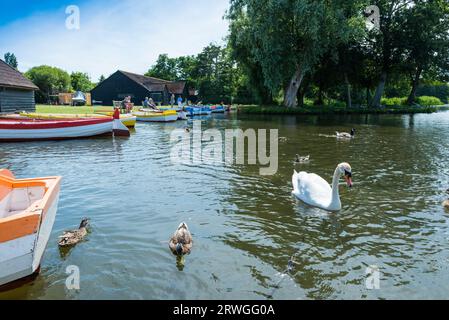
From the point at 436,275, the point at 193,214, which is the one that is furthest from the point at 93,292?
the point at 436,275

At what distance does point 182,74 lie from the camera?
346 ft

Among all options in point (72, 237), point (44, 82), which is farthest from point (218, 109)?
point (44, 82)

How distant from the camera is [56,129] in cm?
2034

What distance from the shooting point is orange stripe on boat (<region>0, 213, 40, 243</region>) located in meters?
4.66

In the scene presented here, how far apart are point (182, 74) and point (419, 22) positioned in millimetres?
70799

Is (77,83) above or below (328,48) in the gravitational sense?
above

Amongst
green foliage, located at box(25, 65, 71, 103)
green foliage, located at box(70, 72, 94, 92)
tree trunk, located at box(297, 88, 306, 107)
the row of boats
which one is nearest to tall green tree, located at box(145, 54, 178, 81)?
green foliage, located at box(70, 72, 94, 92)

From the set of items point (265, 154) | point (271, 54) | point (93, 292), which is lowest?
point (93, 292)

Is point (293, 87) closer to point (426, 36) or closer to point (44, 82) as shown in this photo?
point (426, 36)

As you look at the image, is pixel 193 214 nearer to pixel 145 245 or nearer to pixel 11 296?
pixel 145 245

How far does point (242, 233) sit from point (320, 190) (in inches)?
110

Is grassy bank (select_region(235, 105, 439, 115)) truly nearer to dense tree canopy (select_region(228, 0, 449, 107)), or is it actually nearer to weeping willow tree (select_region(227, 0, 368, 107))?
dense tree canopy (select_region(228, 0, 449, 107))

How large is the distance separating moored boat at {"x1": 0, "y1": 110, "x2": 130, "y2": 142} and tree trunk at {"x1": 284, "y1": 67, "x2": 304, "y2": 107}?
1030 inches

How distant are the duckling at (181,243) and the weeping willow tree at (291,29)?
1289 inches
